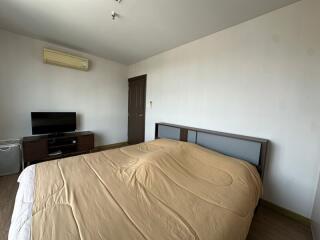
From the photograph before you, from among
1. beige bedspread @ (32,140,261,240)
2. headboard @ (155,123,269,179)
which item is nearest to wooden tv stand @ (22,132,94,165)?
beige bedspread @ (32,140,261,240)

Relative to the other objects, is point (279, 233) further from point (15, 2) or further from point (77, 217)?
point (15, 2)

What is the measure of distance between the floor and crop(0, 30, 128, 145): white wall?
67.8 inches

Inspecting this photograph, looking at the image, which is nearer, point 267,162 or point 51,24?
point 267,162

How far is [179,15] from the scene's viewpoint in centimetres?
204

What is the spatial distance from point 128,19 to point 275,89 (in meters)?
2.24

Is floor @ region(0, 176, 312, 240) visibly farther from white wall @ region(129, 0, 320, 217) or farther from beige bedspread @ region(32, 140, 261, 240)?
beige bedspread @ region(32, 140, 261, 240)

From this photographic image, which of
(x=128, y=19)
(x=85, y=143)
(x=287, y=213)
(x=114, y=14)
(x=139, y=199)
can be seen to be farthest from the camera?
(x=85, y=143)

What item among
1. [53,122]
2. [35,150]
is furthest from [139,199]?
[53,122]

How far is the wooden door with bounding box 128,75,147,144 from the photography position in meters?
4.07

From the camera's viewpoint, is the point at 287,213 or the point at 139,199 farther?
the point at 287,213

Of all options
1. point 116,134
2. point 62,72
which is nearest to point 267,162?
point 116,134

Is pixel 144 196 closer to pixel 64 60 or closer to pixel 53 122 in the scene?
pixel 53 122

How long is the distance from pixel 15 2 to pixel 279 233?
168 inches

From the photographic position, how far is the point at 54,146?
3119 millimetres
